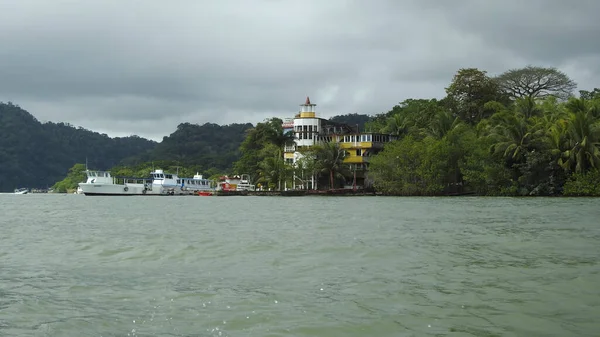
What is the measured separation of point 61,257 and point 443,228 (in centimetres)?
1216

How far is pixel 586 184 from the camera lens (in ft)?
161

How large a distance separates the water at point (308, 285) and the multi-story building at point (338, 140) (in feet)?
201

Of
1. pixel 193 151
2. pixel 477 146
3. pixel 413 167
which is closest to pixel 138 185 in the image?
pixel 413 167

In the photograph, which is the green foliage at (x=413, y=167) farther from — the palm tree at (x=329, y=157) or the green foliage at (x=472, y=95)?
the green foliage at (x=472, y=95)

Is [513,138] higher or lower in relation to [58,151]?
lower

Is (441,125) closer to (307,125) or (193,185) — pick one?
(307,125)

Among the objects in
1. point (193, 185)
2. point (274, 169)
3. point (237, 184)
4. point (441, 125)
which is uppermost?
point (441, 125)

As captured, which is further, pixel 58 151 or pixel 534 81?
pixel 58 151

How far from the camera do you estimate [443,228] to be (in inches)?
776

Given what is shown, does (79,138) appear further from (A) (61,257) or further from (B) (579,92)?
(A) (61,257)

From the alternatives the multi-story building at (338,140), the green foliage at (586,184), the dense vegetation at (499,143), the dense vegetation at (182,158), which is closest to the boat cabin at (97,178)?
the dense vegetation at (182,158)

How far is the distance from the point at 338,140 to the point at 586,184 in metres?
37.8

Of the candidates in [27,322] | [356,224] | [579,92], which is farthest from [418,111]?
[27,322]

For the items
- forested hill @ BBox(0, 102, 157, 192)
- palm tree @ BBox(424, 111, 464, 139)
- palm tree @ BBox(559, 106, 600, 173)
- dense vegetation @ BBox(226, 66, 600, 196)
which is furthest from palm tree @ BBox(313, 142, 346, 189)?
forested hill @ BBox(0, 102, 157, 192)
